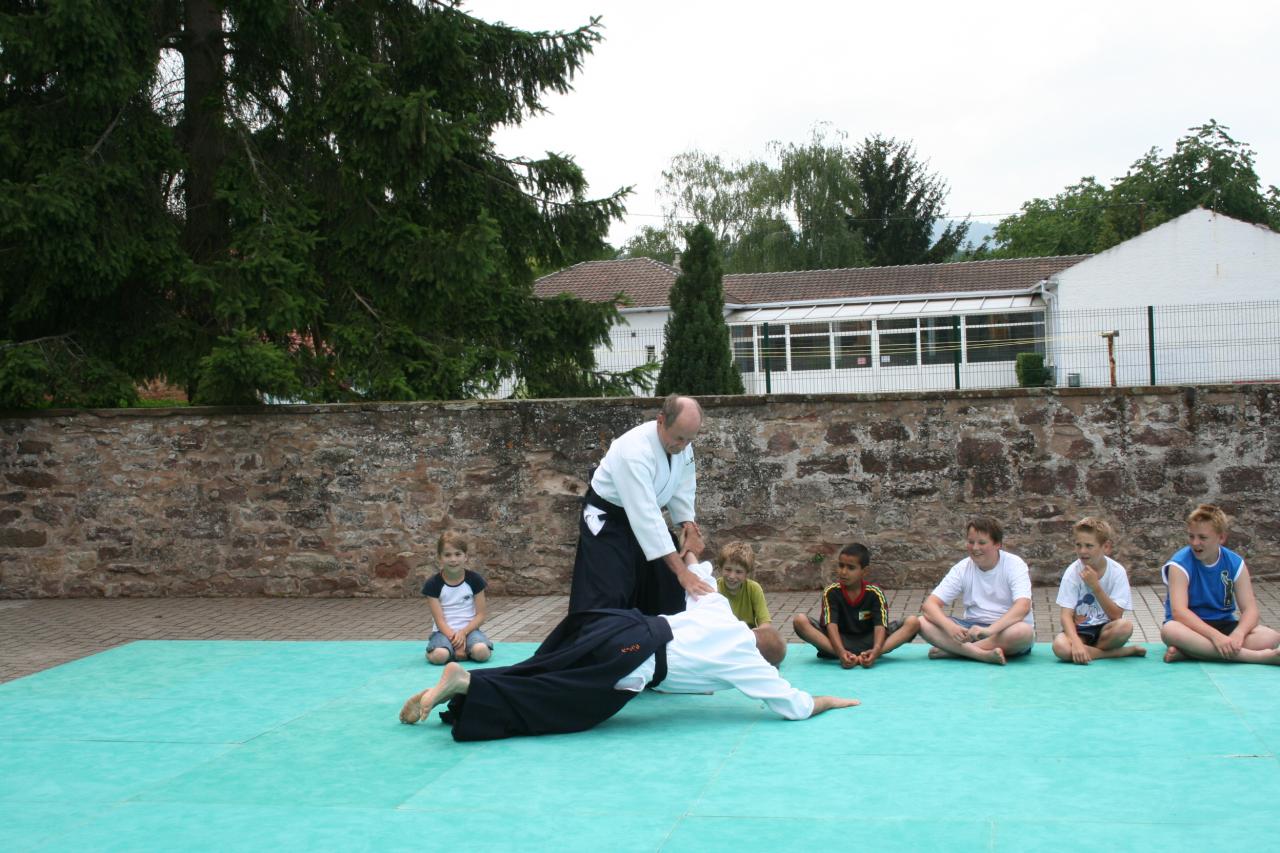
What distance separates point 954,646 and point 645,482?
7.67 ft

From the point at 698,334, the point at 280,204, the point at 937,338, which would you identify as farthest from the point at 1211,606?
the point at 937,338

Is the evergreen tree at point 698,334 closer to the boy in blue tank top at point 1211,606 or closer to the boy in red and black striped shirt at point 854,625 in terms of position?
the boy in red and black striped shirt at point 854,625

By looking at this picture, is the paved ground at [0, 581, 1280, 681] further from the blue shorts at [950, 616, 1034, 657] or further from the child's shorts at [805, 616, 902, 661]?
the child's shorts at [805, 616, 902, 661]

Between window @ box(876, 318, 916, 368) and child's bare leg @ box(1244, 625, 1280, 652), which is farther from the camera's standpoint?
window @ box(876, 318, 916, 368)

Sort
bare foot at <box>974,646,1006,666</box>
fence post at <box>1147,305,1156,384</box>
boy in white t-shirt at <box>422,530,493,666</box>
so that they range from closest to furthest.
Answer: bare foot at <box>974,646,1006,666</box> → boy in white t-shirt at <box>422,530,493,666</box> → fence post at <box>1147,305,1156,384</box>

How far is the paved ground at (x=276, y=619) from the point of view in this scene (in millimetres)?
8938

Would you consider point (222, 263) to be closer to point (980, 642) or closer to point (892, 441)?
point (892, 441)

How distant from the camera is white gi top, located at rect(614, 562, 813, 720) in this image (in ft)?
20.1

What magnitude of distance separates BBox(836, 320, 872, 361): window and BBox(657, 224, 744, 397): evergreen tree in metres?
2.90

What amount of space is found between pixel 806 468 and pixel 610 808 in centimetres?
605

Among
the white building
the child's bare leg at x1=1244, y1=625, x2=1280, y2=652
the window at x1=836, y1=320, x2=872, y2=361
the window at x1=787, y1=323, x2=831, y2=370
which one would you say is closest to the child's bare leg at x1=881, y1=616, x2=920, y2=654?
the child's bare leg at x1=1244, y1=625, x2=1280, y2=652

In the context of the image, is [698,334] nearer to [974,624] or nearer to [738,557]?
[974,624]

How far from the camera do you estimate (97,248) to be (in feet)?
38.2

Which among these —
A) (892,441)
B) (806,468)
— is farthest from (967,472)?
(806,468)
